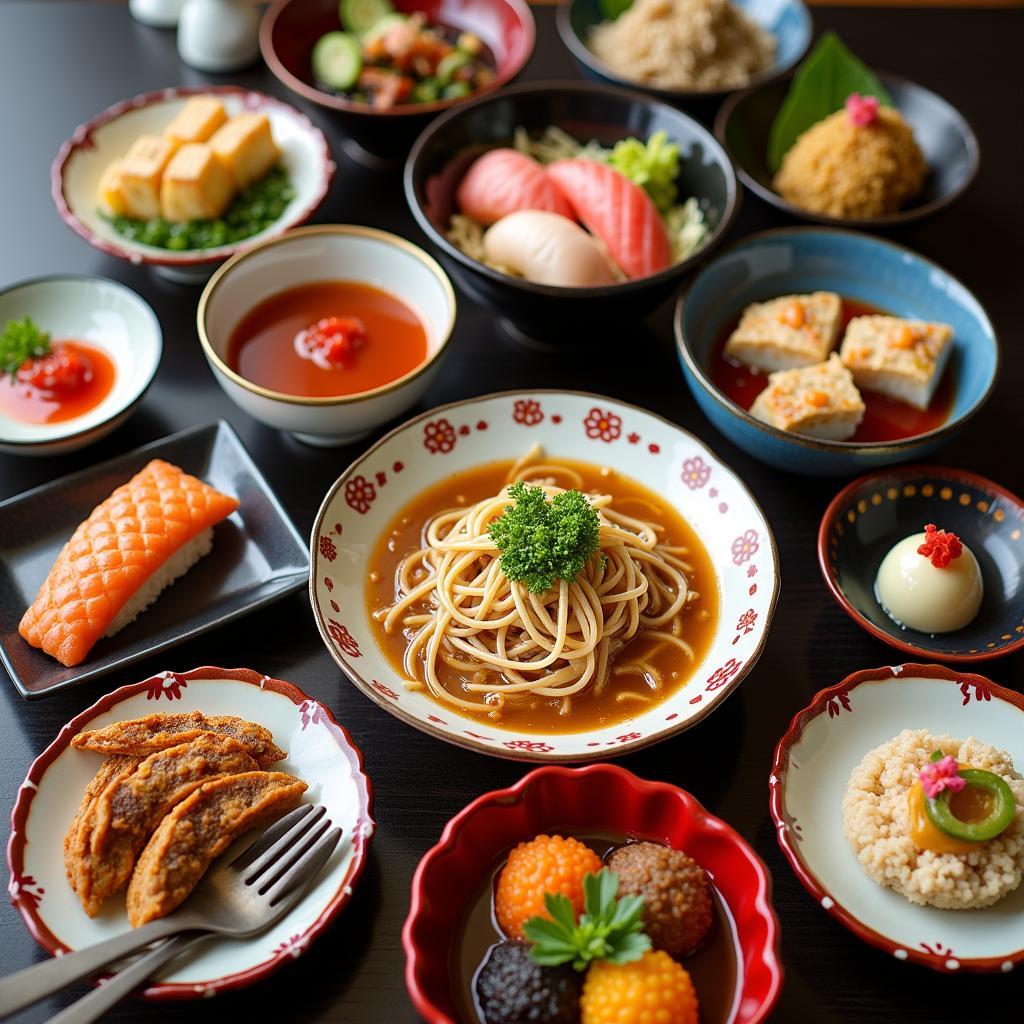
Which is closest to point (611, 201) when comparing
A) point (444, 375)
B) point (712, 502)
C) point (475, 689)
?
point (444, 375)

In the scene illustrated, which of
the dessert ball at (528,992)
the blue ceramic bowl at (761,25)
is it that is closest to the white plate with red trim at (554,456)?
the dessert ball at (528,992)

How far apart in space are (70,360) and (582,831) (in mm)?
2025

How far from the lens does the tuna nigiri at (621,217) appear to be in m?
3.15

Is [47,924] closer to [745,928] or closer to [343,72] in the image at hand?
[745,928]

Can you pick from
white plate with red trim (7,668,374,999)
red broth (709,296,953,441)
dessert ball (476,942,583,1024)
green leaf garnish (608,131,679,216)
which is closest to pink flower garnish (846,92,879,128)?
green leaf garnish (608,131,679,216)

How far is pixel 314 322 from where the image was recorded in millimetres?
3109

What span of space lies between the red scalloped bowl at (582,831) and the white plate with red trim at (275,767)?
176mm

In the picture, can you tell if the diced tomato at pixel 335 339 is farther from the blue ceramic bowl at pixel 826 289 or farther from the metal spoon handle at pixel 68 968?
the metal spoon handle at pixel 68 968

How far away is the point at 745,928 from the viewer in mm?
1943

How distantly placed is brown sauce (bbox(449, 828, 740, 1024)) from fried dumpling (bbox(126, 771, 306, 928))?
1.44 ft

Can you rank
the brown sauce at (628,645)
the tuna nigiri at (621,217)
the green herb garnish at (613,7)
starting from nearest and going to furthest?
the brown sauce at (628,645)
the tuna nigiri at (621,217)
the green herb garnish at (613,7)

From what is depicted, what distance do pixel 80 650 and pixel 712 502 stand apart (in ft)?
5.19

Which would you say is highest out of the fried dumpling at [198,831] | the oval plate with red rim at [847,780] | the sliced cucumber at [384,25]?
the sliced cucumber at [384,25]

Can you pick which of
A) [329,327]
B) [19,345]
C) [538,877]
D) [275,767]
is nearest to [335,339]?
[329,327]
